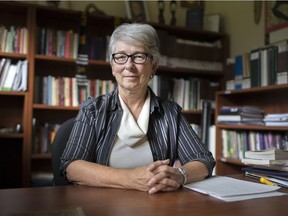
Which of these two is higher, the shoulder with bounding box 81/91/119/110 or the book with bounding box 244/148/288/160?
the shoulder with bounding box 81/91/119/110

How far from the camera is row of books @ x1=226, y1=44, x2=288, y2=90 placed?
7.54ft

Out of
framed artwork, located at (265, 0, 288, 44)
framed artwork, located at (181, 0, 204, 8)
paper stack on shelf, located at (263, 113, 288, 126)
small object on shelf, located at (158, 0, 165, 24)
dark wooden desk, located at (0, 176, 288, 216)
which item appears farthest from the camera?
framed artwork, located at (181, 0, 204, 8)

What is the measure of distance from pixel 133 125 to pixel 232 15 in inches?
90.6

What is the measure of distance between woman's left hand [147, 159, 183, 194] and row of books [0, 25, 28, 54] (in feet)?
6.07

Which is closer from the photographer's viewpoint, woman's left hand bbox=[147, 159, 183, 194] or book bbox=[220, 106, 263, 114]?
woman's left hand bbox=[147, 159, 183, 194]

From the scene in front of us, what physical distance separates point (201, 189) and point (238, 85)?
1999mm

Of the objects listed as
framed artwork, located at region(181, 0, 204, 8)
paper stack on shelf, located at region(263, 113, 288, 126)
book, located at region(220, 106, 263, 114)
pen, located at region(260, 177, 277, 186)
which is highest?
framed artwork, located at region(181, 0, 204, 8)

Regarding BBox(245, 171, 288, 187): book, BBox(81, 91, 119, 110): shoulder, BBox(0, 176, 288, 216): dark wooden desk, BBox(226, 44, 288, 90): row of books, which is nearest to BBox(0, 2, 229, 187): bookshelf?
BBox(226, 44, 288, 90): row of books

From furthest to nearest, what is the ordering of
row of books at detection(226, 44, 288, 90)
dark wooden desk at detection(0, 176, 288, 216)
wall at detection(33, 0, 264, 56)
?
wall at detection(33, 0, 264, 56)
row of books at detection(226, 44, 288, 90)
dark wooden desk at detection(0, 176, 288, 216)

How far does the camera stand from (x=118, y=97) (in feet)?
4.58

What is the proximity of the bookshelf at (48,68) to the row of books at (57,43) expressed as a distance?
2 centimetres

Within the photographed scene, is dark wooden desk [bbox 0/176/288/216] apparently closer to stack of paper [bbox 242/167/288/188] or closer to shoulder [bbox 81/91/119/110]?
stack of paper [bbox 242/167/288/188]

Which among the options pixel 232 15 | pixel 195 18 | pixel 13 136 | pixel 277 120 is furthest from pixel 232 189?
pixel 232 15

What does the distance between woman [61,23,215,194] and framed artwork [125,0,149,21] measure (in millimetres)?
1607
